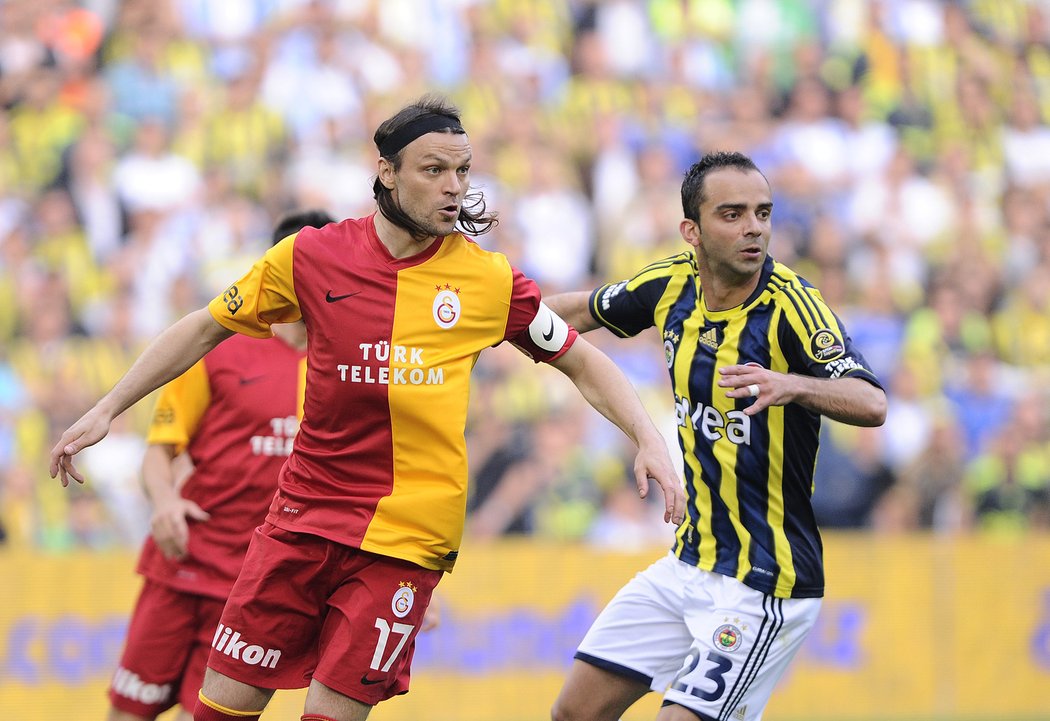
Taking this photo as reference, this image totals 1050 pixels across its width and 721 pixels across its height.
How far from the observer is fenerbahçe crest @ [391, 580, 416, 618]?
5.34 meters

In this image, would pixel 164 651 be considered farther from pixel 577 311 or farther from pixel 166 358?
pixel 577 311

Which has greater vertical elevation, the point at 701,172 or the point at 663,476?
the point at 701,172

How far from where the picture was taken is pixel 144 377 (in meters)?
5.32

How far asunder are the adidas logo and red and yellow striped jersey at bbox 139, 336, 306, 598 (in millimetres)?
1976

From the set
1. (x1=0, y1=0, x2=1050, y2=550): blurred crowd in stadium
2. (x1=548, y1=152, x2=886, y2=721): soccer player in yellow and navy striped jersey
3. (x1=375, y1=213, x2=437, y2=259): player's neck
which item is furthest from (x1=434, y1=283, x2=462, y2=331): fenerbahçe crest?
(x1=0, y1=0, x2=1050, y2=550): blurred crowd in stadium

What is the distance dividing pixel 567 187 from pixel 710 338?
8826 mm

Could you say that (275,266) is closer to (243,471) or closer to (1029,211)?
(243,471)

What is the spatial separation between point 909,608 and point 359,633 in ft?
28.4

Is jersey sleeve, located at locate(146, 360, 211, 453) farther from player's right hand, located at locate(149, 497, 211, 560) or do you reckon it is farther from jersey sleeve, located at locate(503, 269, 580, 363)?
jersey sleeve, located at locate(503, 269, 580, 363)

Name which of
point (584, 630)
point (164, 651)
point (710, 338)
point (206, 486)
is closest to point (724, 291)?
point (710, 338)

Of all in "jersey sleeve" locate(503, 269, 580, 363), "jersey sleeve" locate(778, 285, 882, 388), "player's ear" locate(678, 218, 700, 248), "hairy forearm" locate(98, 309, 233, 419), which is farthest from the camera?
"player's ear" locate(678, 218, 700, 248)

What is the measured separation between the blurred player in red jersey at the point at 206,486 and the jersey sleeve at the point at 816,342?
229 centimetres

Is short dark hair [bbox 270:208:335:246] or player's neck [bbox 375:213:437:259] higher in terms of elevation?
short dark hair [bbox 270:208:335:246]

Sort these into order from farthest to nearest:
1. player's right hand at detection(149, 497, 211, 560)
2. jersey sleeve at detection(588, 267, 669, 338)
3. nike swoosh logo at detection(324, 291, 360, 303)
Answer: player's right hand at detection(149, 497, 211, 560), jersey sleeve at detection(588, 267, 669, 338), nike swoosh logo at detection(324, 291, 360, 303)
